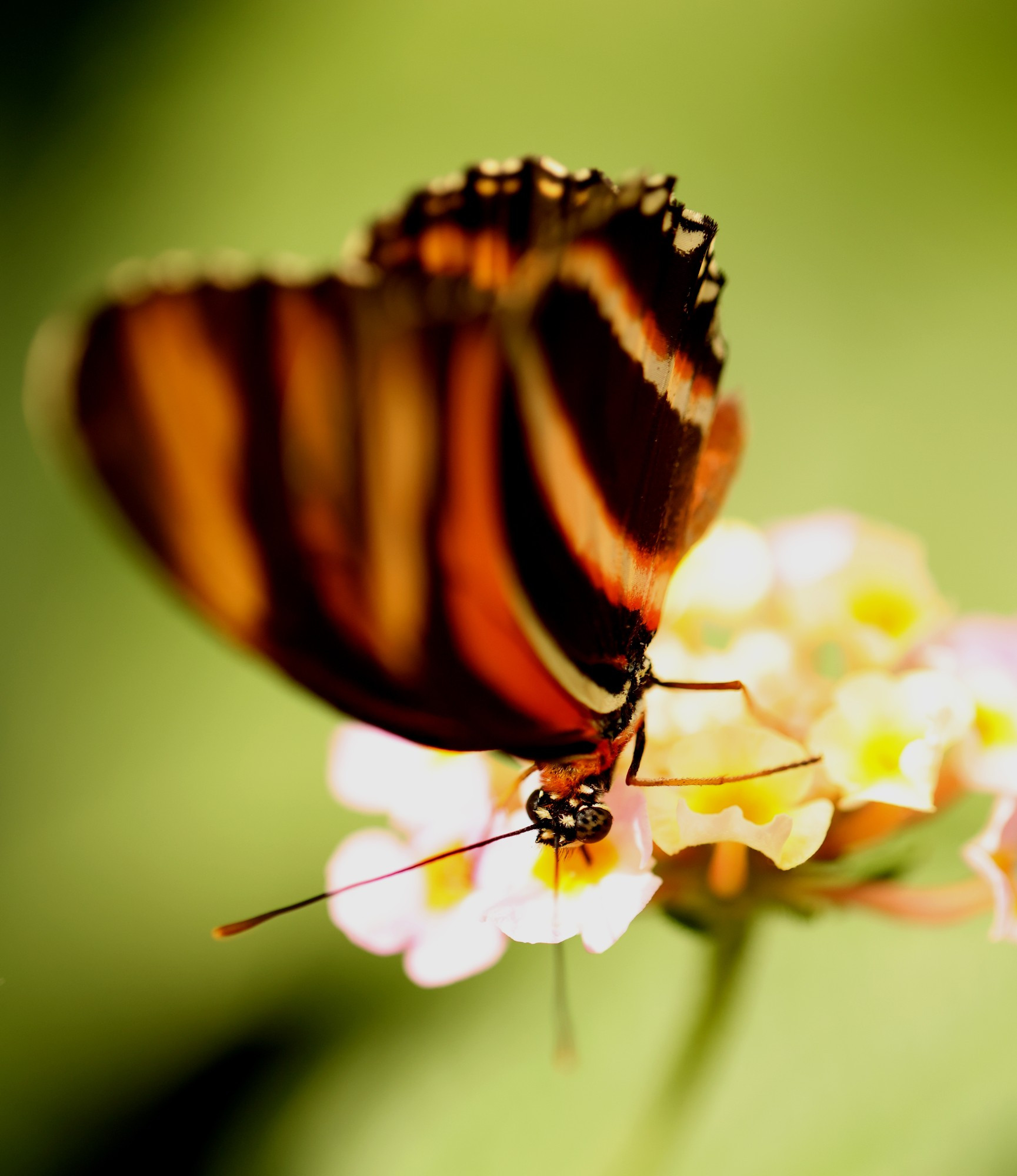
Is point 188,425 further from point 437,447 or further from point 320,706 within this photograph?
point 320,706

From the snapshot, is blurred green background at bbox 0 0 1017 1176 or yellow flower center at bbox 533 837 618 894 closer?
yellow flower center at bbox 533 837 618 894

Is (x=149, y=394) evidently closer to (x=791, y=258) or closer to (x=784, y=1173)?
(x=784, y=1173)

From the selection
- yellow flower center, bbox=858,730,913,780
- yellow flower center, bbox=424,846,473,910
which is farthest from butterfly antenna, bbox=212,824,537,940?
yellow flower center, bbox=858,730,913,780

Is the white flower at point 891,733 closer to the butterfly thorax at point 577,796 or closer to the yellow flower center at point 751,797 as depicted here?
the yellow flower center at point 751,797

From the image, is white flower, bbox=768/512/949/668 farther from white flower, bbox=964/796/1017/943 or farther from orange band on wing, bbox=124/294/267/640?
orange band on wing, bbox=124/294/267/640

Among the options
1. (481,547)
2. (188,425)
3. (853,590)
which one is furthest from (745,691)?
(188,425)

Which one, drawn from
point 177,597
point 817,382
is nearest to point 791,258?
point 817,382

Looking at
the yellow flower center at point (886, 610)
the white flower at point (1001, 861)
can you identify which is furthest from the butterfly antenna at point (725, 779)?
the yellow flower center at point (886, 610)
